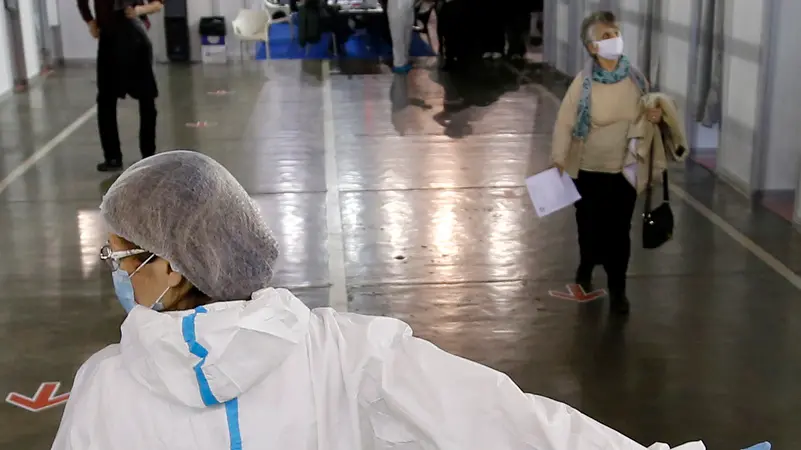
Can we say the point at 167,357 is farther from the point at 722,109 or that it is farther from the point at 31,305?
the point at 722,109

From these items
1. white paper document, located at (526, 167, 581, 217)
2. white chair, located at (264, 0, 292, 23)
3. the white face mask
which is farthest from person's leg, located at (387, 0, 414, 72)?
the white face mask

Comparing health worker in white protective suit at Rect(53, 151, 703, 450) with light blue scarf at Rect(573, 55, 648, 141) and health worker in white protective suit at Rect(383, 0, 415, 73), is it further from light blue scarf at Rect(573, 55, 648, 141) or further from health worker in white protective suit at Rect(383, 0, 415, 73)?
health worker in white protective suit at Rect(383, 0, 415, 73)

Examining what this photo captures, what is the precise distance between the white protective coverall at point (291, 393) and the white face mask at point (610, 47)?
135 inches

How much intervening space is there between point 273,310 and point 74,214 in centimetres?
595

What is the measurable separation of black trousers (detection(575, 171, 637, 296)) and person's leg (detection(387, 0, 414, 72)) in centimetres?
974

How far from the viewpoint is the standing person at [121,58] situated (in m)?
7.85

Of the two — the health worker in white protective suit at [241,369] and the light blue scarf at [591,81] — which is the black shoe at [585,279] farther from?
the health worker in white protective suit at [241,369]

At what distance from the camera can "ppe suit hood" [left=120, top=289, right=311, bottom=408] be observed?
1723 millimetres

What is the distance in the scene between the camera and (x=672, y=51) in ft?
31.5

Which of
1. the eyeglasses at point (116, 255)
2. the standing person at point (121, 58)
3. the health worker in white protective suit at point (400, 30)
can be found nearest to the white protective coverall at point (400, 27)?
the health worker in white protective suit at point (400, 30)

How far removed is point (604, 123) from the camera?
17.0ft

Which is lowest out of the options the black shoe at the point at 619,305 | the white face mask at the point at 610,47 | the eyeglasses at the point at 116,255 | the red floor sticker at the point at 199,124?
the black shoe at the point at 619,305

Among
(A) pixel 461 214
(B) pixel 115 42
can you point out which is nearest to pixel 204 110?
(B) pixel 115 42

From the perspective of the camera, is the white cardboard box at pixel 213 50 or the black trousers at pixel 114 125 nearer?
the black trousers at pixel 114 125
